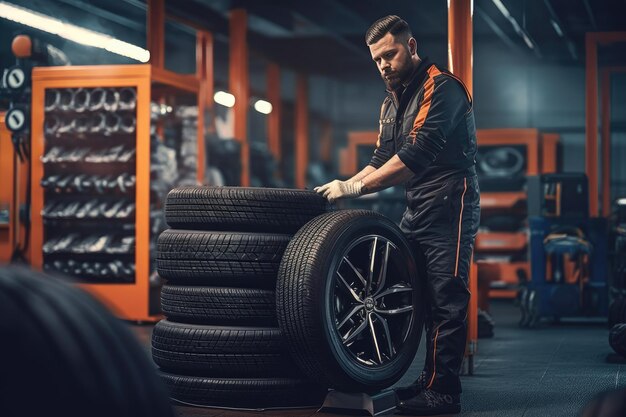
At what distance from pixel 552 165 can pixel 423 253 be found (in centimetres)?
876

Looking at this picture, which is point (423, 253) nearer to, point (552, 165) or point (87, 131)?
point (87, 131)

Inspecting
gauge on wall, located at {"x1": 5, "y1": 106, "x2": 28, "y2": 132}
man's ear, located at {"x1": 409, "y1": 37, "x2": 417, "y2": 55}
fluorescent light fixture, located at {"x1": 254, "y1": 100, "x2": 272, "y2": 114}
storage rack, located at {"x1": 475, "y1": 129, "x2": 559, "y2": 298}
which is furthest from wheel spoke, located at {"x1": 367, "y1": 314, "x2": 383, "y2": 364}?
fluorescent light fixture, located at {"x1": 254, "y1": 100, "x2": 272, "y2": 114}

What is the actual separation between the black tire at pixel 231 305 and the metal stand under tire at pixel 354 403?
38 cm

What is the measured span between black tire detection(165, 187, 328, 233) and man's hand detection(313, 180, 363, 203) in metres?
0.06

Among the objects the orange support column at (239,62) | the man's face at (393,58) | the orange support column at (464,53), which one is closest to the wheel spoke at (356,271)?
the man's face at (393,58)

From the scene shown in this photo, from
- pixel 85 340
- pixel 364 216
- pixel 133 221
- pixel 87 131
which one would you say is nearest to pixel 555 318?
pixel 133 221

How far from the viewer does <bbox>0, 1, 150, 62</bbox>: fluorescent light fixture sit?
10.9 metres

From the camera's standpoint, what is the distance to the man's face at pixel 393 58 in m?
3.89

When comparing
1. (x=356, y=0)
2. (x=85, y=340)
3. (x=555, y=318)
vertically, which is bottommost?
(x=555, y=318)

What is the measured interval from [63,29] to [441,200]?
8.85m

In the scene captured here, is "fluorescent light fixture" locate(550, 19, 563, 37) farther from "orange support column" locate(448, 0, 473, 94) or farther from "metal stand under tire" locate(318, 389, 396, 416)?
"metal stand under tire" locate(318, 389, 396, 416)

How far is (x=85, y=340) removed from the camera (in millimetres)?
1641

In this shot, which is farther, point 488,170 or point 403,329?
point 488,170

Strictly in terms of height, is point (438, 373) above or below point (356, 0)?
below
